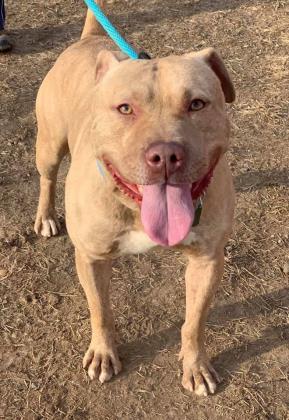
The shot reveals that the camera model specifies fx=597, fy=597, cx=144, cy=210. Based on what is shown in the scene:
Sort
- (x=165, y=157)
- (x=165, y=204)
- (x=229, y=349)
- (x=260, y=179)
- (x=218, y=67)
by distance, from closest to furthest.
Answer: (x=165, y=157) → (x=165, y=204) → (x=218, y=67) → (x=229, y=349) → (x=260, y=179)

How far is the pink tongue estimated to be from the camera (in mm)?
2215

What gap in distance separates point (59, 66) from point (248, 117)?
A: 199cm

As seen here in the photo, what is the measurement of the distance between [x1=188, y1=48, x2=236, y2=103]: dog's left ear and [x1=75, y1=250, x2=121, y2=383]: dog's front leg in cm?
98

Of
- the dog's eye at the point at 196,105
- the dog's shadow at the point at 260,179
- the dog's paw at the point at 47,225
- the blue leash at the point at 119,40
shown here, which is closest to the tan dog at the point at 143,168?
the dog's eye at the point at 196,105

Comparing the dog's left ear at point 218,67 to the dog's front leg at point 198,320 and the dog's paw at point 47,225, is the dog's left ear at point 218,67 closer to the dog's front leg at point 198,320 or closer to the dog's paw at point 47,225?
the dog's front leg at point 198,320

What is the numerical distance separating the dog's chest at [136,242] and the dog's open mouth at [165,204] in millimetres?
242

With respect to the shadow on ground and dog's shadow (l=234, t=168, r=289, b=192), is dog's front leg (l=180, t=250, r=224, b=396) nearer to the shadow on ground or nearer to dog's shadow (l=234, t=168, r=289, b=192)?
the shadow on ground

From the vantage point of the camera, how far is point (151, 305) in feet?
11.6

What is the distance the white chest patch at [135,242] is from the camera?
102 inches

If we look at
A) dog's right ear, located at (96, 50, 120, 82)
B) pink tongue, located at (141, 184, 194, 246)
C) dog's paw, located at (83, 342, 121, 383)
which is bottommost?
dog's paw, located at (83, 342, 121, 383)

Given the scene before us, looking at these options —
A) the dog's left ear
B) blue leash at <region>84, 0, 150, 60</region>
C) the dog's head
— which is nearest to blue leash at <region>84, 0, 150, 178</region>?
blue leash at <region>84, 0, 150, 60</region>

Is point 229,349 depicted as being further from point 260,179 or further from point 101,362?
point 260,179

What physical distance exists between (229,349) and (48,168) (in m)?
1.55

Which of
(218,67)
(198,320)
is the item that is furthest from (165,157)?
(198,320)
